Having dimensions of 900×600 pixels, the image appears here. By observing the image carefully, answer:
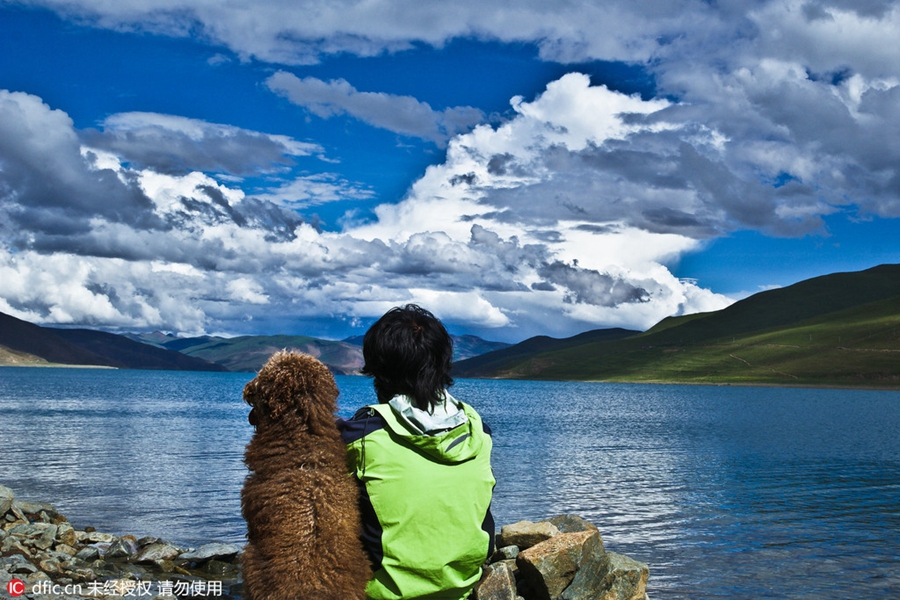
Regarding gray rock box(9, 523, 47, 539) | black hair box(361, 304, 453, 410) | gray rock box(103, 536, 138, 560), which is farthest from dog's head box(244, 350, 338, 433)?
gray rock box(9, 523, 47, 539)

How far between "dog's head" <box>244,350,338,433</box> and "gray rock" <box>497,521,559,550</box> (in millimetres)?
11073

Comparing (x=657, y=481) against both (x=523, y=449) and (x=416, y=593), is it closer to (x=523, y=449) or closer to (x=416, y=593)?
(x=523, y=449)

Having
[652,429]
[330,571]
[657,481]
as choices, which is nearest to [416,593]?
[330,571]

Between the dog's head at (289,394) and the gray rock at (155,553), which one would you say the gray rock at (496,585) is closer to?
the dog's head at (289,394)

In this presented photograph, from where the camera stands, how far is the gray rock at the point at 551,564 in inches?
510

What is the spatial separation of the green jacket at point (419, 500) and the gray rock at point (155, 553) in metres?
15.7

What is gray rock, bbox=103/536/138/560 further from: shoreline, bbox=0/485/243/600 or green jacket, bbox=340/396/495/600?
green jacket, bbox=340/396/495/600

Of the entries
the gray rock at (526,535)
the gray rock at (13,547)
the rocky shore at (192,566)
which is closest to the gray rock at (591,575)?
the rocky shore at (192,566)

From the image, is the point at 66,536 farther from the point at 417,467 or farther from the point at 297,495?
the point at 417,467

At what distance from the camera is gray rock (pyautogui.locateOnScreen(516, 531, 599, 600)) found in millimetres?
12961

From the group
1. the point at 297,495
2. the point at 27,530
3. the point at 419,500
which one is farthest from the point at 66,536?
the point at 419,500

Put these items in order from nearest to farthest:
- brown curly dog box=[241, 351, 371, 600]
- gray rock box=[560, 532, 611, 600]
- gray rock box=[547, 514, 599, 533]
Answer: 1. brown curly dog box=[241, 351, 371, 600]
2. gray rock box=[560, 532, 611, 600]
3. gray rock box=[547, 514, 599, 533]

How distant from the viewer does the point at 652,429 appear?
7600 cm

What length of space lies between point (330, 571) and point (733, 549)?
2186 cm
